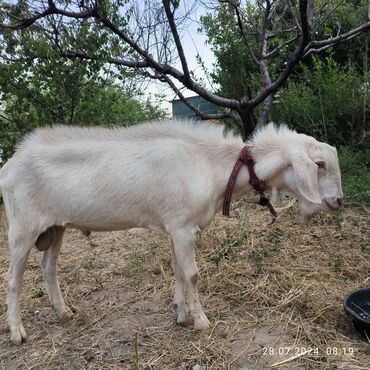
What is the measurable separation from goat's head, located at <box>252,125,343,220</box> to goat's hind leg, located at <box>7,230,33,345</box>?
1688mm

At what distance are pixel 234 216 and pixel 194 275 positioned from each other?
2440 mm

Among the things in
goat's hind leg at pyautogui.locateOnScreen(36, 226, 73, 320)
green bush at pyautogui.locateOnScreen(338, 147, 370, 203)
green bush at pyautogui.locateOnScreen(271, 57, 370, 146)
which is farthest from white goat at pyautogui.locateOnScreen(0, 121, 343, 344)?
green bush at pyautogui.locateOnScreen(271, 57, 370, 146)

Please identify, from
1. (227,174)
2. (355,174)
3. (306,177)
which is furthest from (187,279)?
(355,174)

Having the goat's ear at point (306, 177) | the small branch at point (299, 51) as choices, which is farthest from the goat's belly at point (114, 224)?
the small branch at point (299, 51)

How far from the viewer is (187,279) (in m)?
2.69

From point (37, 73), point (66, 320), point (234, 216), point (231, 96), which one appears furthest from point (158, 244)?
point (231, 96)

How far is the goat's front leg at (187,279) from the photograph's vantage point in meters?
2.65

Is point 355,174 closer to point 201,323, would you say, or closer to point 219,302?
point 219,302

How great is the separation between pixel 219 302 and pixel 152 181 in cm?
119

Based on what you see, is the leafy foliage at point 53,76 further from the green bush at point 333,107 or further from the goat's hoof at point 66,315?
the green bush at point 333,107

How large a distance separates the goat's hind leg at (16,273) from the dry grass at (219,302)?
0.11 meters

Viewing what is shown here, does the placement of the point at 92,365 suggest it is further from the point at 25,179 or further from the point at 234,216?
the point at 234,216

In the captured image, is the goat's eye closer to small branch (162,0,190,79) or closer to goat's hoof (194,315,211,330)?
goat's hoof (194,315,211,330)

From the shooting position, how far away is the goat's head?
2.48 metres
